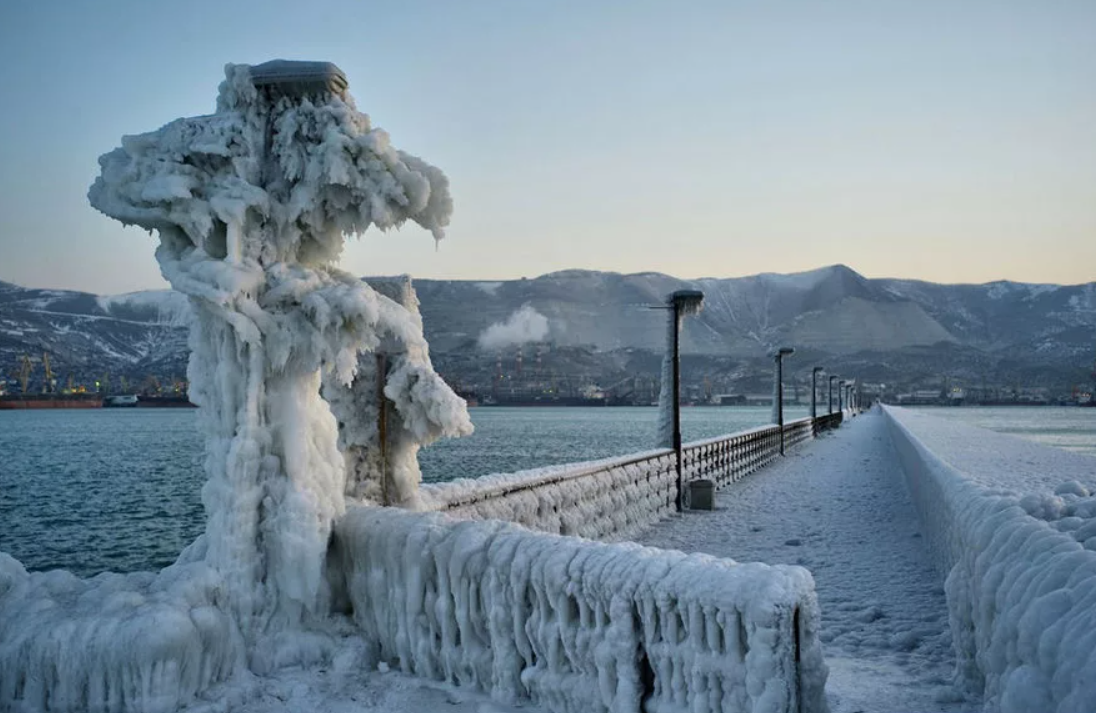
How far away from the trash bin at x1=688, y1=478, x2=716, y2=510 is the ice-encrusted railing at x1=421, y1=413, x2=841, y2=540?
485 mm

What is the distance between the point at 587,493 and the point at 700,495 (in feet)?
16.0

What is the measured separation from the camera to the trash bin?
45.2 ft

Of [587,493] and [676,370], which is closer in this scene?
[587,493]

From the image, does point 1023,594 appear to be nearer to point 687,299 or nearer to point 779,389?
point 687,299

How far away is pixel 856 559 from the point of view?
9.46 metres

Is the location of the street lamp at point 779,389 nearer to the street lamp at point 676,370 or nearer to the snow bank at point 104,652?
the street lamp at point 676,370

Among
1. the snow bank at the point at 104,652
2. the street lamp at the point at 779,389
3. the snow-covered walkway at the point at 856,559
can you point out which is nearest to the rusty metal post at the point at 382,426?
the snow bank at the point at 104,652

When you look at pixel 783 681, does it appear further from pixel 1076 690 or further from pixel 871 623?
pixel 871 623

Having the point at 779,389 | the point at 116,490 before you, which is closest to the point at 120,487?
the point at 116,490

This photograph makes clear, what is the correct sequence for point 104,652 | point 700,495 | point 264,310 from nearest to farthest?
point 104,652, point 264,310, point 700,495

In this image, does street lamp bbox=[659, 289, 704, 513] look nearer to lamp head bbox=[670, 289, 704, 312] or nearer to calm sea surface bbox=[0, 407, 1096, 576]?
lamp head bbox=[670, 289, 704, 312]

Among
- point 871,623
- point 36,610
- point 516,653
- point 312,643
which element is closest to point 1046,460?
point 871,623

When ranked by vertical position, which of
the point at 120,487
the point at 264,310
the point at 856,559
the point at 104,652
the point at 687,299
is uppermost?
the point at 687,299

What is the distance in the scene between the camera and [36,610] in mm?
4258
